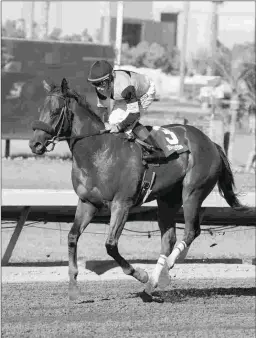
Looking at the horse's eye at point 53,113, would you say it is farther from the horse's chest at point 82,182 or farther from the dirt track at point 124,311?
the dirt track at point 124,311

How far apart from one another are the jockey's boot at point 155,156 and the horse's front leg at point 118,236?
1.45 feet

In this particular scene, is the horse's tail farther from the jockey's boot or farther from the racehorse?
the jockey's boot

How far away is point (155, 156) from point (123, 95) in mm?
578

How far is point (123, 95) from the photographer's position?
23.1ft

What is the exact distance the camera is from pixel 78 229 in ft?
23.1

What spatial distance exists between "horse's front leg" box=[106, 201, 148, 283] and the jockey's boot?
443 millimetres

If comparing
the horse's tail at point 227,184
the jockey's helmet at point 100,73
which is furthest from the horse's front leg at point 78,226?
the horse's tail at point 227,184

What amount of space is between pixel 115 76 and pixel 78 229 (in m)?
1.23

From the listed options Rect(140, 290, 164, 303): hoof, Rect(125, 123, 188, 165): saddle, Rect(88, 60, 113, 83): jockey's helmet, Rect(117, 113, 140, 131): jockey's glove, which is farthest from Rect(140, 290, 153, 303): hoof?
Rect(88, 60, 113, 83): jockey's helmet

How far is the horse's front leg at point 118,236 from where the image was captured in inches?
270

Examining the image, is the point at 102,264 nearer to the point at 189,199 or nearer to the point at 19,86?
the point at 189,199

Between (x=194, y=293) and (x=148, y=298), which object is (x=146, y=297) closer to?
(x=148, y=298)

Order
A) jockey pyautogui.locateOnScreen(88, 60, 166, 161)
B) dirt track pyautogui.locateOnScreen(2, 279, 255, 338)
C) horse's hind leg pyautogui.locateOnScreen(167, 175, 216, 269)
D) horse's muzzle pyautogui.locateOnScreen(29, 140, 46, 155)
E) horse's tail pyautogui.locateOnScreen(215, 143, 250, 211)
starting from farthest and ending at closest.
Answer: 1. horse's tail pyautogui.locateOnScreen(215, 143, 250, 211)
2. horse's hind leg pyautogui.locateOnScreen(167, 175, 216, 269)
3. jockey pyautogui.locateOnScreen(88, 60, 166, 161)
4. horse's muzzle pyautogui.locateOnScreen(29, 140, 46, 155)
5. dirt track pyautogui.locateOnScreen(2, 279, 255, 338)

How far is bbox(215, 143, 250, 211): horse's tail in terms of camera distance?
8.02m
